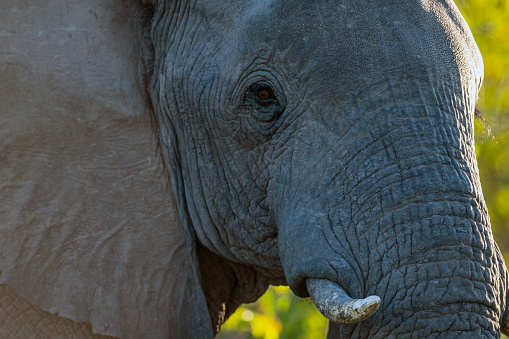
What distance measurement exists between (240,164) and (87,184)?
47 cm

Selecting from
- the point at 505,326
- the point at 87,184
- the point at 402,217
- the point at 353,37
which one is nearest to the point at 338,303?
the point at 402,217

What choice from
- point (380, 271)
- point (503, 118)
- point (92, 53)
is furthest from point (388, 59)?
point (503, 118)

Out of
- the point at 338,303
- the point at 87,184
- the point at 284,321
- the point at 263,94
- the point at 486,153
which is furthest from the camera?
the point at 486,153

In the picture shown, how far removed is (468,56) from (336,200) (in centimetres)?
57

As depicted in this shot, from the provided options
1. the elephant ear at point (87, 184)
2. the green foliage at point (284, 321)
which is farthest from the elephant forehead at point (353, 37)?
the green foliage at point (284, 321)

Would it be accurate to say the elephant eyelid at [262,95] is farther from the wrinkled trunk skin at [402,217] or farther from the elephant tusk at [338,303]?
the elephant tusk at [338,303]

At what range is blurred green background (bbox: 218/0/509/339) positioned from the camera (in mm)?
4637

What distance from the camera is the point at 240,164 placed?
2.22m

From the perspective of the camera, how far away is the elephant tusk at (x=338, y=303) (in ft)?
5.64

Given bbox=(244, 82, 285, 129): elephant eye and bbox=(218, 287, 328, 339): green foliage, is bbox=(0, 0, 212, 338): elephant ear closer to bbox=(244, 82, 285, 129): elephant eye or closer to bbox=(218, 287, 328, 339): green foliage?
bbox=(244, 82, 285, 129): elephant eye

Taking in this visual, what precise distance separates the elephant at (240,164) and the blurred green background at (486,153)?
7.14 feet

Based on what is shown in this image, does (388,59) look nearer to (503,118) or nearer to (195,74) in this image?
(195,74)

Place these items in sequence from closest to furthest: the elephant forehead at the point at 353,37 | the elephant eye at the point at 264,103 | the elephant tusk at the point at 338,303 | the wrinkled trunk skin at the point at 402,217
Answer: the elephant tusk at the point at 338,303
the wrinkled trunk skin at the point at 402,217
the elephant forehead at the point at 353,37
the elephant eye at the point at 264,103

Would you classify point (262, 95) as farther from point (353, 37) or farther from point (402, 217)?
point (402, 217)
